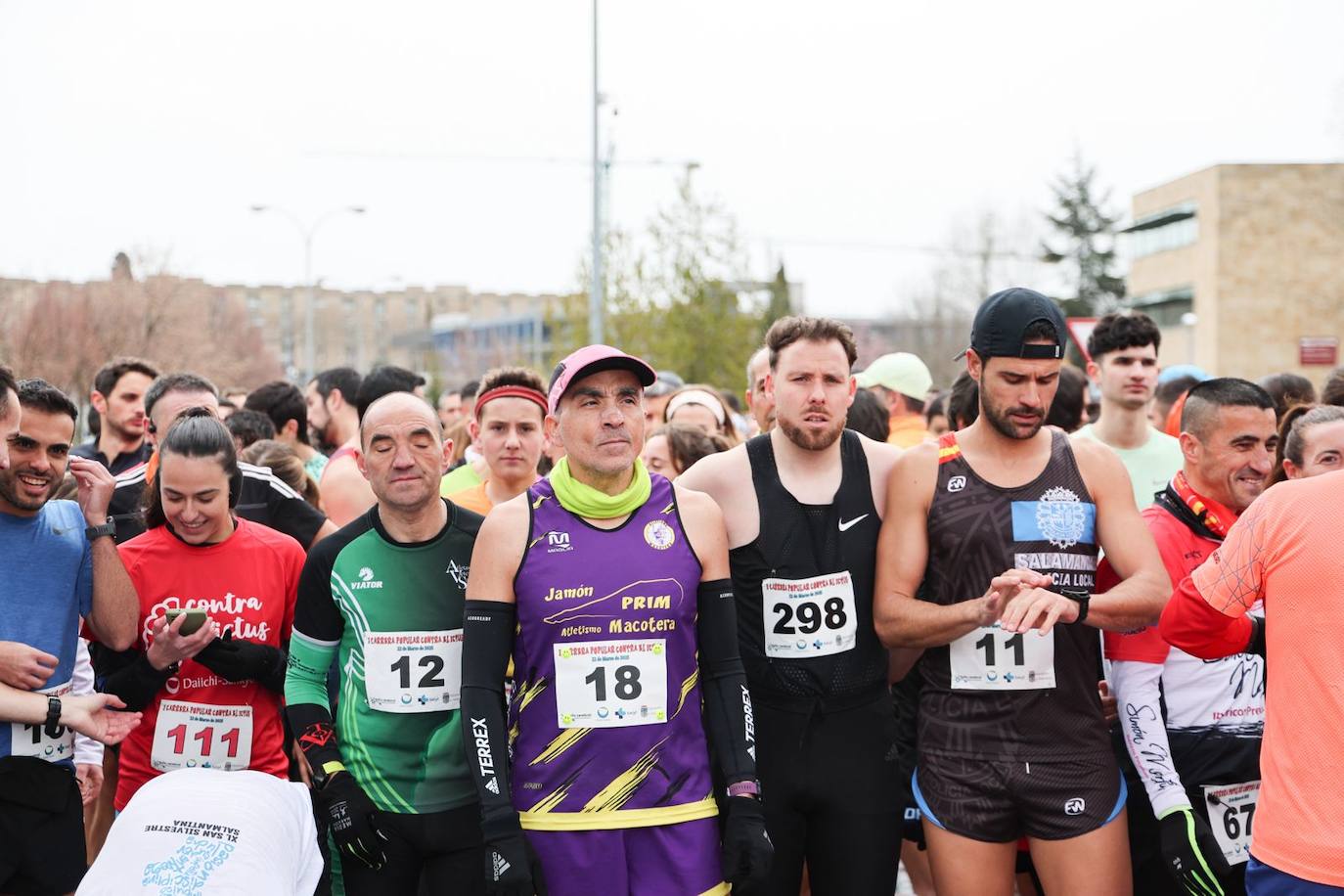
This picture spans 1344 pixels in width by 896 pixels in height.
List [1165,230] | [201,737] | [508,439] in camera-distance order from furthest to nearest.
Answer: [1165,230] → [508,439] → [201,737]

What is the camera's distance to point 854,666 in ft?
13.7

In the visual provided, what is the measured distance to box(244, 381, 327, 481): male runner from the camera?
788 centimetres

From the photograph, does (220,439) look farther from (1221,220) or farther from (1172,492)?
(1221,220)

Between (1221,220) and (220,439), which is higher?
(1221,220)

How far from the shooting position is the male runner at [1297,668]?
3.15m

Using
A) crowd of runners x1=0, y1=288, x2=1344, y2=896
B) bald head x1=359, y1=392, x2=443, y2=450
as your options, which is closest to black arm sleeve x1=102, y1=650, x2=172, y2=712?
crowd of runners x1=0, y1=288, x2=1344, y2=896

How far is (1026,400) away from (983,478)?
0.30 m

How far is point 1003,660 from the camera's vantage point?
402 cm

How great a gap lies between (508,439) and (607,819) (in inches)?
92.0

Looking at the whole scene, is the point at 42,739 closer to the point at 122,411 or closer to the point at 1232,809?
the point at 122,411

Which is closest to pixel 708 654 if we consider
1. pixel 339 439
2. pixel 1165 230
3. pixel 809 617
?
pixel 809 617

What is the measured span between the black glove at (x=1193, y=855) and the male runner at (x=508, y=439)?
296cm

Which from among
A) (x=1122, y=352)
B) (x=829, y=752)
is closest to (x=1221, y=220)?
(x=1122, y=352)

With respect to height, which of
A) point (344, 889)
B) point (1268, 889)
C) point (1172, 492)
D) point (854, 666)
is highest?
point (1172, 492)
